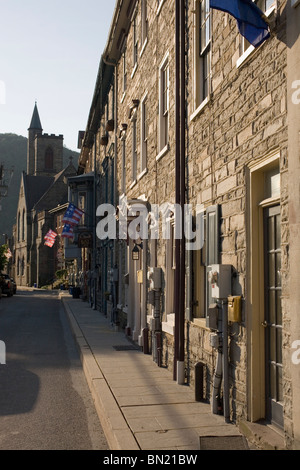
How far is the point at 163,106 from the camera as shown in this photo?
11.2 m

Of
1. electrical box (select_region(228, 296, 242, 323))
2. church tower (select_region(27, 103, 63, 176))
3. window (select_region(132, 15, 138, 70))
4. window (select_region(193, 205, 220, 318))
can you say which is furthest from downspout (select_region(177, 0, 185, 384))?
church tower (select_region(27, 103, 63, 176))

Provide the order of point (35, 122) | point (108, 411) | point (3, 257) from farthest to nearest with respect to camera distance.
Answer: point (35, 122) < point (3, 257) < point (108, 411)

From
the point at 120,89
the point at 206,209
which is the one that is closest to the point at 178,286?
the point at 206,209

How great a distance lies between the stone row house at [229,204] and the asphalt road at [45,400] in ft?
5.07

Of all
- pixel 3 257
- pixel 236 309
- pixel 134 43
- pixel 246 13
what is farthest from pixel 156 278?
pixel 3 257

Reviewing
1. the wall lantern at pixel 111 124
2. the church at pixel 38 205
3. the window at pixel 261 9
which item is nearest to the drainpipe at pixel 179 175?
the window at pixel 261 9

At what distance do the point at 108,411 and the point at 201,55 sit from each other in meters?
5.13

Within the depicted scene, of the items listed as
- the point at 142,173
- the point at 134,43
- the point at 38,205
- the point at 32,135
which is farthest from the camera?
the point at 32,135

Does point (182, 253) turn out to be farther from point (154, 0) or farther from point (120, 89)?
point (120, 89)

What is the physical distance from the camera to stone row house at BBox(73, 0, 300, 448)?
5.05 metres

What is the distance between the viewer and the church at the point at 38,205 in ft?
234

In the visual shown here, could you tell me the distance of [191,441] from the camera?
566cm

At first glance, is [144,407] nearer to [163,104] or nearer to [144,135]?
[163,104]

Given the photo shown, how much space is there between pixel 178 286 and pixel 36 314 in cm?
1760
